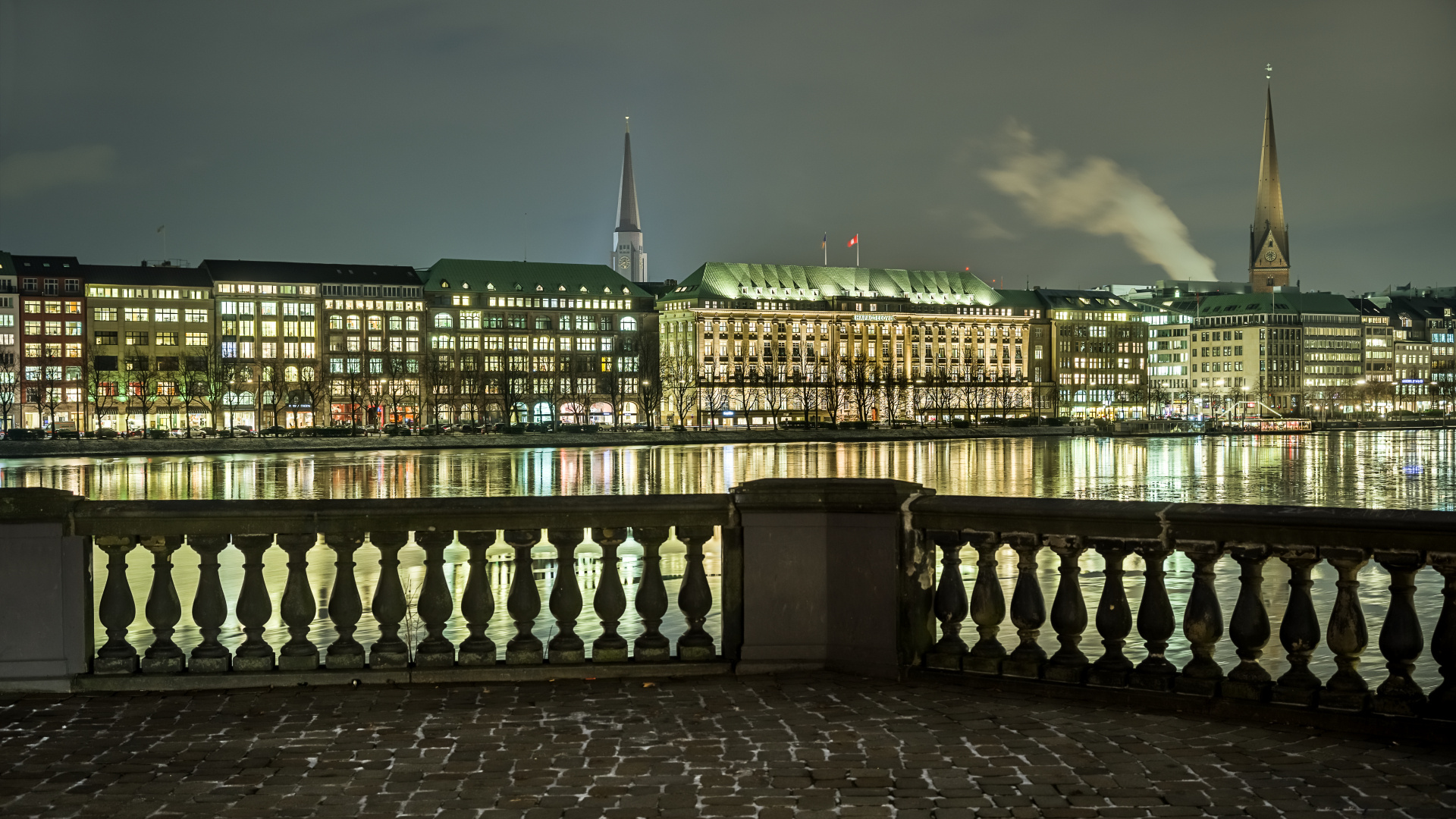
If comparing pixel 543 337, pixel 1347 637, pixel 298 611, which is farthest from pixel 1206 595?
pixel 543 337

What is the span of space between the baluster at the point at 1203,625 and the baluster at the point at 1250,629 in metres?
0.10

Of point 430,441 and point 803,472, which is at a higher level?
point 430,441

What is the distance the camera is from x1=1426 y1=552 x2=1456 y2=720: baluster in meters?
6.92

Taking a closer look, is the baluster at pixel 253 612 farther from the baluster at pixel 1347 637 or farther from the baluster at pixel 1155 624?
the baluster at pixel 1347 637

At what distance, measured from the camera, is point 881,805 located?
599cm

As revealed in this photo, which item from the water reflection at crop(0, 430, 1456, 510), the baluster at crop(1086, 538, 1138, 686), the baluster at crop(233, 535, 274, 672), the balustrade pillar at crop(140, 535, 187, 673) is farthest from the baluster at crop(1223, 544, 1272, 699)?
the water reflection at crop(0, 430, 1456, 510)

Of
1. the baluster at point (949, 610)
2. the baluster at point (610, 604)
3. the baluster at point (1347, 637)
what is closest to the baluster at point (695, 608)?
the baluster at point (610, 604)

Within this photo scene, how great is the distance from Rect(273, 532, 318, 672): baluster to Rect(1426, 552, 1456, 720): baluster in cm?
633

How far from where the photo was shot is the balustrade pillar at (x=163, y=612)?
327 inches

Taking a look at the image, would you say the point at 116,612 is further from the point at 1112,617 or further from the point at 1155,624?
the point at 1155,624

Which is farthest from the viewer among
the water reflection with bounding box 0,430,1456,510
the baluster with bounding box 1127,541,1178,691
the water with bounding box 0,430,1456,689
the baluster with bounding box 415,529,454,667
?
the water reflection with bounding box 0,430,1456,510

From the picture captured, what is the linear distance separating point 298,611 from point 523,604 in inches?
54.1

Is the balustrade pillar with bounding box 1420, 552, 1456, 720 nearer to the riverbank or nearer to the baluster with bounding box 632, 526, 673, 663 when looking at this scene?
the baluster with bounding box 632, 526, 673, 663

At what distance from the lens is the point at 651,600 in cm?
A: 864
